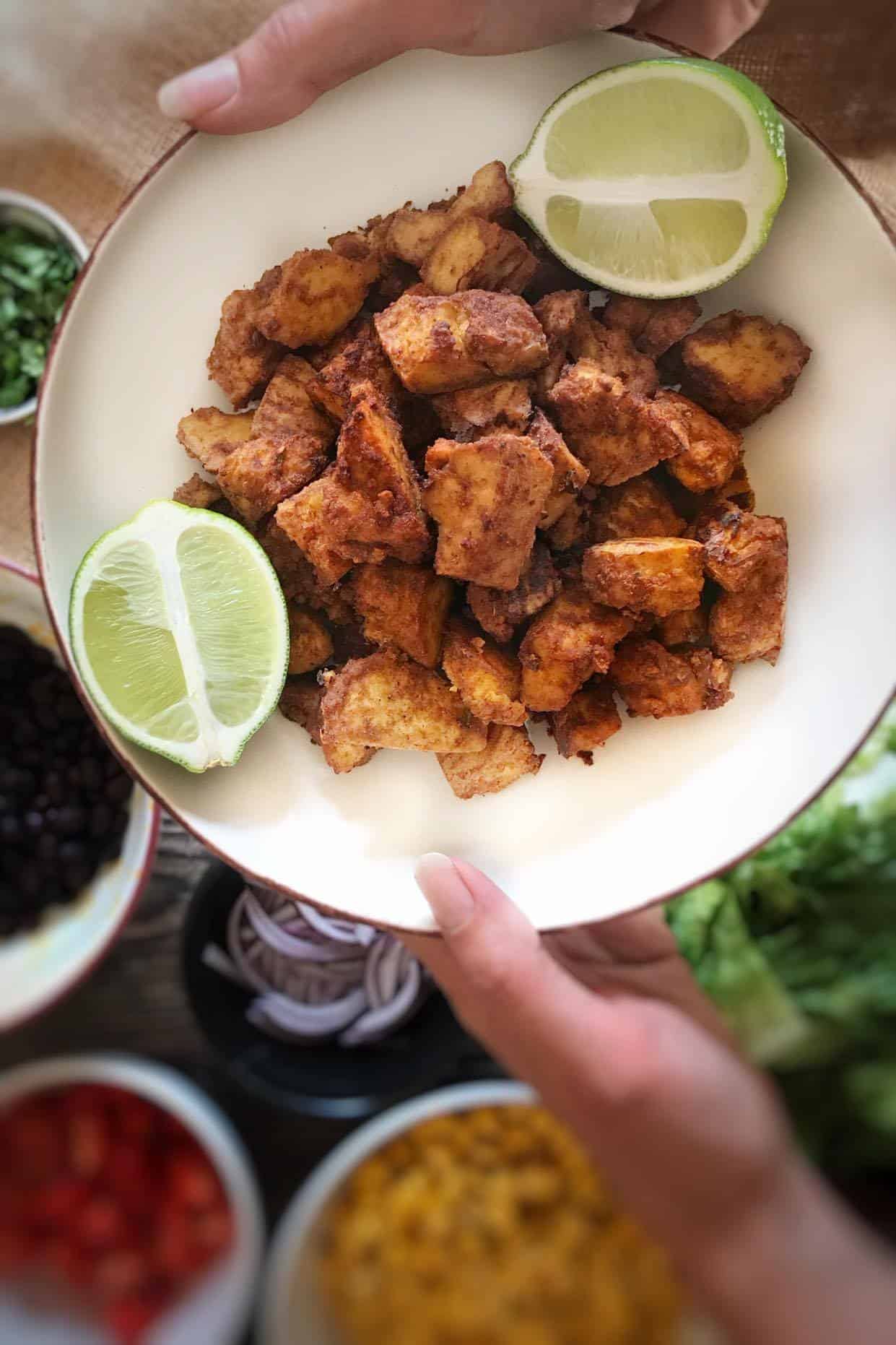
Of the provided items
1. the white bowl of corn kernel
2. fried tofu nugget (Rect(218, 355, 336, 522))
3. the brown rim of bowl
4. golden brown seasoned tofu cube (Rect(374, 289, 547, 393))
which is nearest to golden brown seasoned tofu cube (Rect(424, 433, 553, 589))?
golden brown seasoned tofu cube (Rect(374, 289, 547, 393))

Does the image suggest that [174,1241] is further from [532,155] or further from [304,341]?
[532,155]

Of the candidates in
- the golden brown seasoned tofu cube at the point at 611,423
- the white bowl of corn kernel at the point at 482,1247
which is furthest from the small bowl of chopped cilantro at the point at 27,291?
the white bowl of corn kernel at the point at 482,1247

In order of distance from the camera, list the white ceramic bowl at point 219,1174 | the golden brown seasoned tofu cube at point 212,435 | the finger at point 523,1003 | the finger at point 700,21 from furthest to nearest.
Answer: the white ceramic bowl at point 219,1174
the finger at point 700,21
the golden brown seasoned tofu cube at point 212,435
the finger at point 523,1003

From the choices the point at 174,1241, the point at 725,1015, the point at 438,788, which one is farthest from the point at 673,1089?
the point at 174,1241

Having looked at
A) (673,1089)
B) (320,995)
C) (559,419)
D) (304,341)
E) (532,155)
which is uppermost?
(532,155)

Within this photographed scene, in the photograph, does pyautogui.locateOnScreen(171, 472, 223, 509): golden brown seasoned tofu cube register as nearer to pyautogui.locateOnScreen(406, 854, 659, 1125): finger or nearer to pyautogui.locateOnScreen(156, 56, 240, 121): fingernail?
pyautogui.locateOnScreen(156, 56, 240, 121): fingernail

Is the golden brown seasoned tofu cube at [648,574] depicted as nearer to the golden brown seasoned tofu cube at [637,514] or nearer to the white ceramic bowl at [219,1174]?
the golden brown seasoned tofu cube at [637,514]
